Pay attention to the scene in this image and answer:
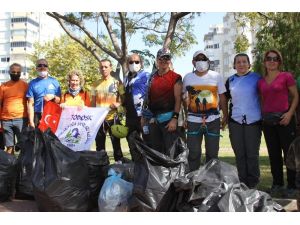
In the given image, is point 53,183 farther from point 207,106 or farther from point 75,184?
point 207,106

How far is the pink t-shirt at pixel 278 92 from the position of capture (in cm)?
486

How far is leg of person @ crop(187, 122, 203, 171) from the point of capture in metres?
5.14

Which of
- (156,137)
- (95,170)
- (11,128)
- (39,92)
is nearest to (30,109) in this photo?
(39,92)

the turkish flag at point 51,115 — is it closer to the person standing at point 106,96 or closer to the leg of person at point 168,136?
the person standing at point 106,96

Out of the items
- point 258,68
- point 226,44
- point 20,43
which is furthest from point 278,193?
point 20,43

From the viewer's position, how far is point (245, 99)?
5.02 meters

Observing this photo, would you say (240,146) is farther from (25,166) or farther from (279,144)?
(25,166)

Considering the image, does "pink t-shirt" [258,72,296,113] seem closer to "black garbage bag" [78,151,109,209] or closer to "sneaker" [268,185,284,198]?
"sneaker" [268,185,284,198]

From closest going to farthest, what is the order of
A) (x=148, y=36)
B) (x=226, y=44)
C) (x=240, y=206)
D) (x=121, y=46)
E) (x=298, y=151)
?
1. (x=240, y=206)
2. (x=298, y=151)
3. (x=121, y=46)
4. (x=148, y=36)
5. (x=226, y=44)

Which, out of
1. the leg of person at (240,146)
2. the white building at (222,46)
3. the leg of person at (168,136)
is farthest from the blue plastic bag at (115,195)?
the white building at (222,46)

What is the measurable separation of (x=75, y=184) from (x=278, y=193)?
2.45 meters

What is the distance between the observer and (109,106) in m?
5.85

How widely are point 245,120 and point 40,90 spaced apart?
3183mm

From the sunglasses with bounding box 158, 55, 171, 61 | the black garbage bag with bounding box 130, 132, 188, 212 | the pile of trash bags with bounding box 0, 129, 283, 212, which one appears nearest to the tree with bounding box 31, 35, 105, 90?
the sunglasses with bounding box 158, 55, 171, 61
